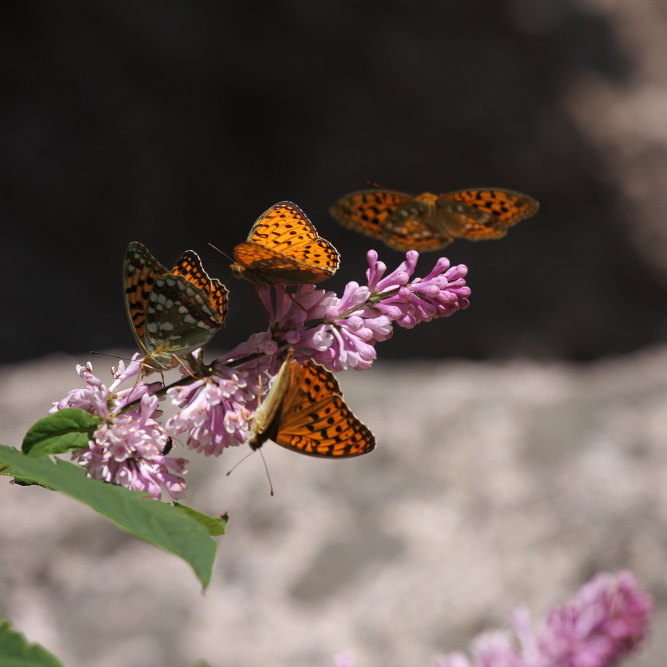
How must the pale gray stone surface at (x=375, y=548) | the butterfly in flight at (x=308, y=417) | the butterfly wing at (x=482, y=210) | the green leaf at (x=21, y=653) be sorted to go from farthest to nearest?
the pale gray stone surface at (x=375, y=548), the butterfly wing at (x=482, y=210), the butterfly in flight at (x=308, y=417), the green leaf at (x=21, y=653)

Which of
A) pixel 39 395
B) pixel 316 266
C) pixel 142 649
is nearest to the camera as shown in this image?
pixel 316 266

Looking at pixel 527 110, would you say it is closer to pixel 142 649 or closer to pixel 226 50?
pixel 226 50

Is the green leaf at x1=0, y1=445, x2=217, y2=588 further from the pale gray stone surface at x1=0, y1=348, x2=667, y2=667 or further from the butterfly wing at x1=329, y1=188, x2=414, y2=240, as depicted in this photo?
the pale gray stone surface at x1=0, y1=348, x2=667, y2=667

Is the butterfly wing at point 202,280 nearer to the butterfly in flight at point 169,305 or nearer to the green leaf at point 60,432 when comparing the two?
the butterfly in flight at point 169,305

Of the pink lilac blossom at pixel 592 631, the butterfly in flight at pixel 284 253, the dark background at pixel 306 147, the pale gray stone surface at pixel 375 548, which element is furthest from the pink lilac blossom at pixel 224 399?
the dark background at pixel 306 147

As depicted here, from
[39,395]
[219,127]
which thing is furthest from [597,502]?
[219,127]

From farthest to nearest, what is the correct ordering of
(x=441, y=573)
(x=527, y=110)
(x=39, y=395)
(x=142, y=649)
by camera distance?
(x=527, y=110) → (x=39, y=395) → (x=441, y=573) → (x=142, y=649)
